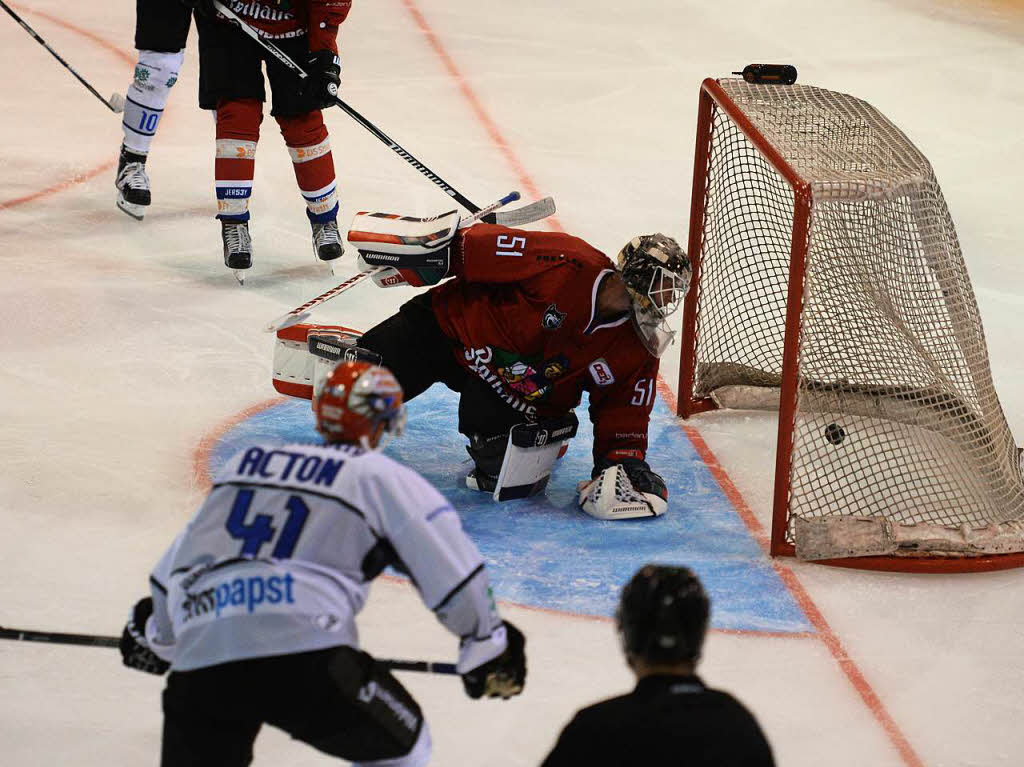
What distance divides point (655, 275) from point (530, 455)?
54 centimetres

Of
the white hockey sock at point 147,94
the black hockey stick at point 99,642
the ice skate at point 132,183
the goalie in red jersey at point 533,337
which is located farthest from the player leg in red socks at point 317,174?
the black hockey stick at point 99,642

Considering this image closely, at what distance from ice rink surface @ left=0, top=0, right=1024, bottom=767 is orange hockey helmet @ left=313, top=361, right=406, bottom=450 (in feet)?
2.93

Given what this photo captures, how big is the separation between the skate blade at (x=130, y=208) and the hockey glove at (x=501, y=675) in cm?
378

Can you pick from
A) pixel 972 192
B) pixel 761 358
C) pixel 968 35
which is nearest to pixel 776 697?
pixel 761 358

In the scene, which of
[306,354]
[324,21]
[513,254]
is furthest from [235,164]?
[513,254]

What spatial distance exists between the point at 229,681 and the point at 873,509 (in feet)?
7.14

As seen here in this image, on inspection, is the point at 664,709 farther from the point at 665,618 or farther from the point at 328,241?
the point at 328,241

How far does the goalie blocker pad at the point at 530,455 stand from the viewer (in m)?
3.47

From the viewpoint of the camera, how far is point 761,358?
14.5 ft

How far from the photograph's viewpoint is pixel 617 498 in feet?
11.4

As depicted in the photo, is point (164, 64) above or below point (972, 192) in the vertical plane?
above

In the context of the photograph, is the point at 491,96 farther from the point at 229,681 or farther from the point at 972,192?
the point at 229,681

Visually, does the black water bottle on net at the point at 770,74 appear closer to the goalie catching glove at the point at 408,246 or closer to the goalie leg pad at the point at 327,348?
the goalie catching glove at the point at 408,246

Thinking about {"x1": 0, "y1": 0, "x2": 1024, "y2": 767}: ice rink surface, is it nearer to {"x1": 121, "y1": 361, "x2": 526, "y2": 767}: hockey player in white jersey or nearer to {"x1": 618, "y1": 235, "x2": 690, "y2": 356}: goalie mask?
{"x1": 618, "y1": 235, "x2": 690, "y2": 356}: goalie mask
